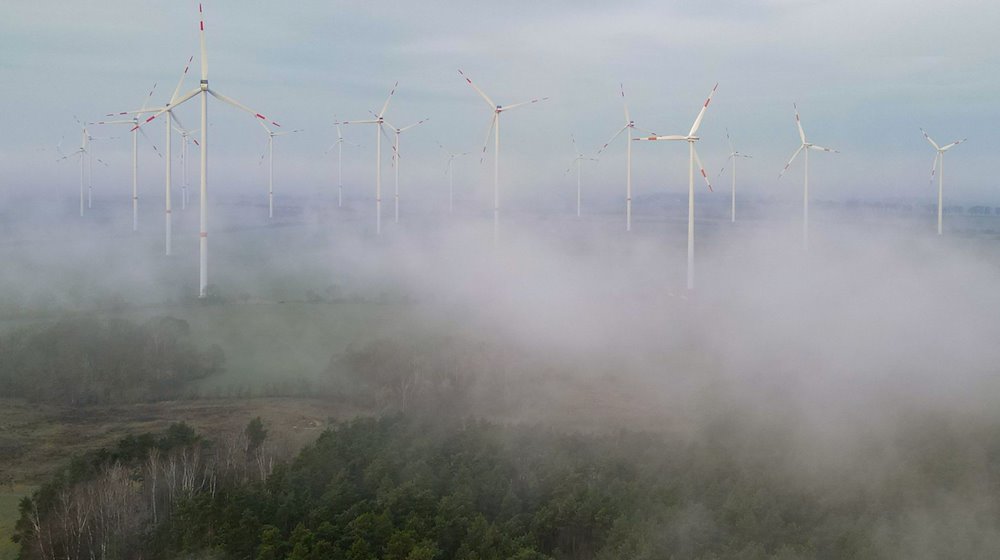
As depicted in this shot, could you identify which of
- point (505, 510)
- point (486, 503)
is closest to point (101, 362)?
point (486, 503)

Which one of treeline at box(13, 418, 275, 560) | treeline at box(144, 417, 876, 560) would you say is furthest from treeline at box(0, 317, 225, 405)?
treeline at box(144, 417, 876, 560)

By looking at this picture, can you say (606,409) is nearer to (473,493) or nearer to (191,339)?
(473,493)

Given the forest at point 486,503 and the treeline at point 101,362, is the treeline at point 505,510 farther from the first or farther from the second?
the treeline at point 101,362

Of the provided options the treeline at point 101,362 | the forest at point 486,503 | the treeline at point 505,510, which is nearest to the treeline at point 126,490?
the forest at point 486,503

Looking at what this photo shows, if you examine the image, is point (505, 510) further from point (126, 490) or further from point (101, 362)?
point (101, 362)

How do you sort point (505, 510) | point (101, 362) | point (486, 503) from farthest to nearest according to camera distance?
point (101, 362)
point (486, 503)
point (505, 510)

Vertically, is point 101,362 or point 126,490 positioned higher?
point 101,362

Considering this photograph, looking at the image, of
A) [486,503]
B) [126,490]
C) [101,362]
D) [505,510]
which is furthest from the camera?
[101,362]

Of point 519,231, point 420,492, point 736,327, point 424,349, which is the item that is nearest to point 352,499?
point 420,492

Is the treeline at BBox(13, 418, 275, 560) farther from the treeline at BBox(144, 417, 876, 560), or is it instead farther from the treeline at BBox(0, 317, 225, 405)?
the treeline at BBox(0, 317, 225, 405)
